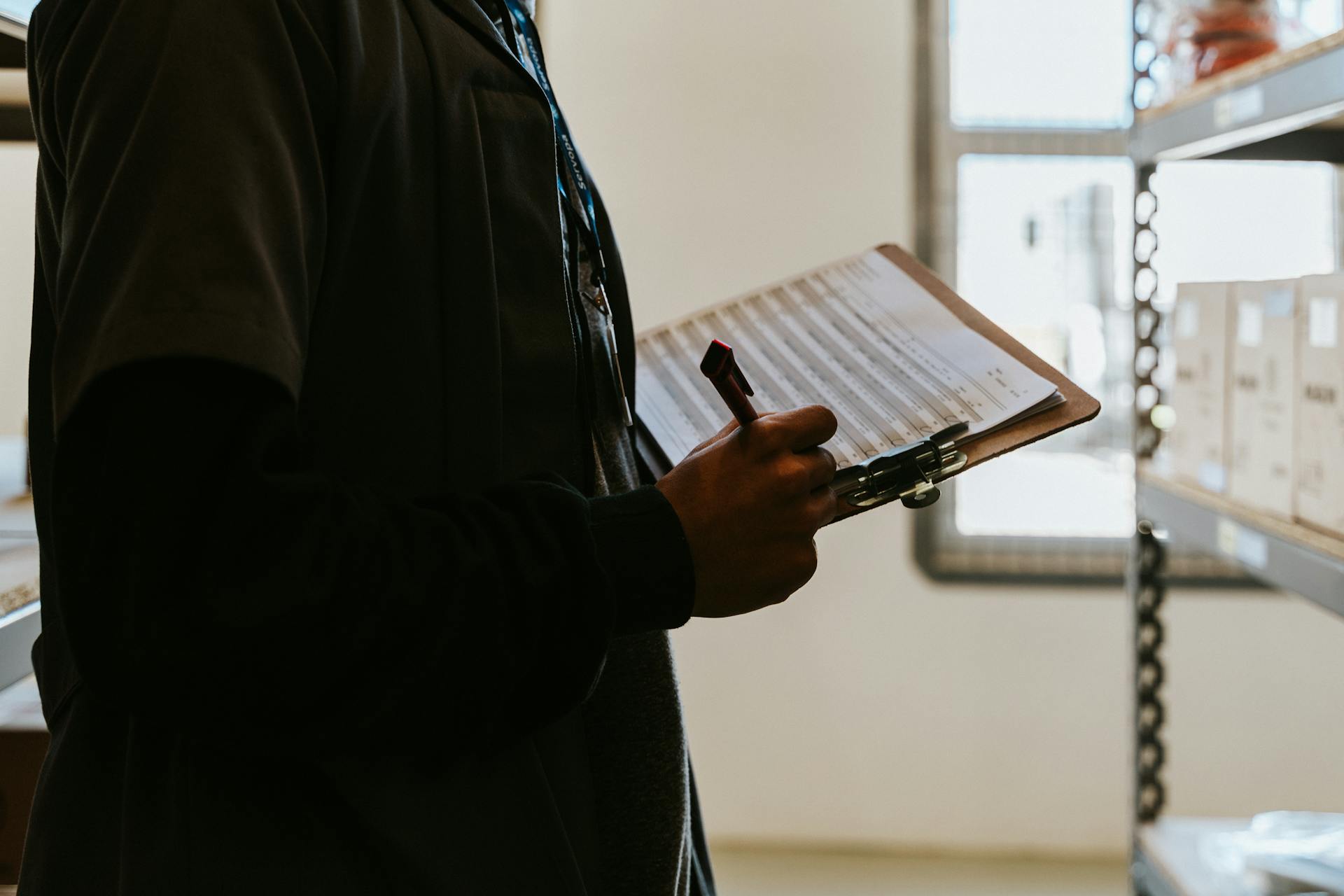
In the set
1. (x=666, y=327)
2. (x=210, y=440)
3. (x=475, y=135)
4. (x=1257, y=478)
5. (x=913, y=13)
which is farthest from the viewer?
(x=913, y=13)

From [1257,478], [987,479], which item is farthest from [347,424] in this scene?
[987,479]

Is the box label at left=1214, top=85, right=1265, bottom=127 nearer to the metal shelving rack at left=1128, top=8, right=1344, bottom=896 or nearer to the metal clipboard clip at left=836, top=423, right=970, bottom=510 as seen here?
the metal shelving rack at left=1128, top=8, right=1344, bottom=896

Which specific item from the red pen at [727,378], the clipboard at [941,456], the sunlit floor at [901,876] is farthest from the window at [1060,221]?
the red pen at [727,378]

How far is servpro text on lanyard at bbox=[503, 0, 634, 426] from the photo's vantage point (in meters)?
0.66

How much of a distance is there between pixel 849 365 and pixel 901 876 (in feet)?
6.36

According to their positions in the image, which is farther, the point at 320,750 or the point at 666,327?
the point at 666,327

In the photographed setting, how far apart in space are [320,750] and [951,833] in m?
2.20

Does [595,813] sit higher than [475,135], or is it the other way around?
[475,135]

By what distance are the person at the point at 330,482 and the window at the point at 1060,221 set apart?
1.89 m

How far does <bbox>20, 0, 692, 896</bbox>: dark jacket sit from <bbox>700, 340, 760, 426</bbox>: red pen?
2.8 inches

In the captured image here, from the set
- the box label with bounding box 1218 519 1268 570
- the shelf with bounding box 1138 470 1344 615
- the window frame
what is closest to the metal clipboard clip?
the shelf with bounding box 1138 470 1344 615

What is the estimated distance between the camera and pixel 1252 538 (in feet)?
3.42

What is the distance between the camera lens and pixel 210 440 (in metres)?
0.41

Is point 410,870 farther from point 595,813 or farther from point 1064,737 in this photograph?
point 1064,737
